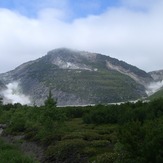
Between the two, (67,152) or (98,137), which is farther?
(98,137)

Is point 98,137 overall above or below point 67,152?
above

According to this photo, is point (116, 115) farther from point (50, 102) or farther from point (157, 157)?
point (157, 157)

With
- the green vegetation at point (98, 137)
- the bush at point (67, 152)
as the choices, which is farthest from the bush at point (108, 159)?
the bush at point (67, 152)

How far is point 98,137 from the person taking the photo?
59625 mm

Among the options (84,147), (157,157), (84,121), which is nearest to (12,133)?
(84,121)

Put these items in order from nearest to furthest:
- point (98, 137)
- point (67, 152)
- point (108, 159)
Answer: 1. point (108, 159)
2. point (67, 152)
3. point (98, 137)

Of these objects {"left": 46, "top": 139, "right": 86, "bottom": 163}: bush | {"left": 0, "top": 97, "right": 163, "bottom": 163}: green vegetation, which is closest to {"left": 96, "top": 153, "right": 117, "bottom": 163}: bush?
{"left": 0, "top": 97, "right": 163, "bottom": 163}: green vegetation

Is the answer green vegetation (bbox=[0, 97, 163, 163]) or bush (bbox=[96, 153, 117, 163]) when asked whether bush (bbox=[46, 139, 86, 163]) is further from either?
bush (bbox=[96, 153, 117, 163])

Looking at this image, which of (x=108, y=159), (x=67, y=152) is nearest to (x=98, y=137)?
(x=67, y=152)

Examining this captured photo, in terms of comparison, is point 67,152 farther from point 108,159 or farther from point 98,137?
point 108,159

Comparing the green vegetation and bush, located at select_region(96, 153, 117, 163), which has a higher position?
the green vegetation

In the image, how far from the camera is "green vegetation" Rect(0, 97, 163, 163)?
108 ft

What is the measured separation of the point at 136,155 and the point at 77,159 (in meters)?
15.5

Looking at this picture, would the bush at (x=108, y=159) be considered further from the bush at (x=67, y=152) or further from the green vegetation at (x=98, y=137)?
the bush at (x=67, y=152)
